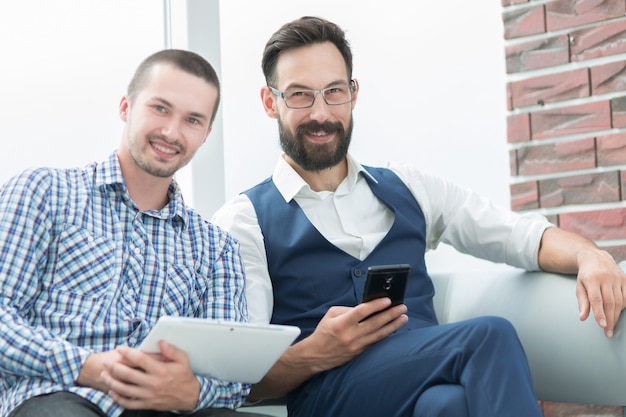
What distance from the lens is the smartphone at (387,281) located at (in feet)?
5.48

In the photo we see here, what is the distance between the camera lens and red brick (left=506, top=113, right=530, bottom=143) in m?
2.59

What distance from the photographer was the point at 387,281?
170 centimetres

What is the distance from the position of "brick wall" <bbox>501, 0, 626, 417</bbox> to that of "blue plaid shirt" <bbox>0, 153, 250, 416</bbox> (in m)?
1.13

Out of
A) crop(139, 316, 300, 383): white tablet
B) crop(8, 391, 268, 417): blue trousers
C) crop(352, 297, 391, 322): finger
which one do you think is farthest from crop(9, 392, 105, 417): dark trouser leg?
crop(352, 297, 391, 322): finger

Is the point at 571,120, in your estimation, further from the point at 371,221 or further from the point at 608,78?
the point at 371,221

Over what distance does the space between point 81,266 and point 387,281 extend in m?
0.62

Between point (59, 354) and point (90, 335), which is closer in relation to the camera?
point (59, 354)

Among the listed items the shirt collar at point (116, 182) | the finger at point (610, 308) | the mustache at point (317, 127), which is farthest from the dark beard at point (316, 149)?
the finger at point (610, 308)

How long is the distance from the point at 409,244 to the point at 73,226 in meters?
0.87

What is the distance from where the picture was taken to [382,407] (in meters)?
1.76

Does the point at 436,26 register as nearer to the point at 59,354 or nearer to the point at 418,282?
the point at 418,282

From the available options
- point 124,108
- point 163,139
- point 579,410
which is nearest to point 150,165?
point 163,139

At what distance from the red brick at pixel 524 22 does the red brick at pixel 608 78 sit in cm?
22

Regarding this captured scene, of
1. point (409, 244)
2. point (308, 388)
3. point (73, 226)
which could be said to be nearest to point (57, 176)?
point (73, 226)
